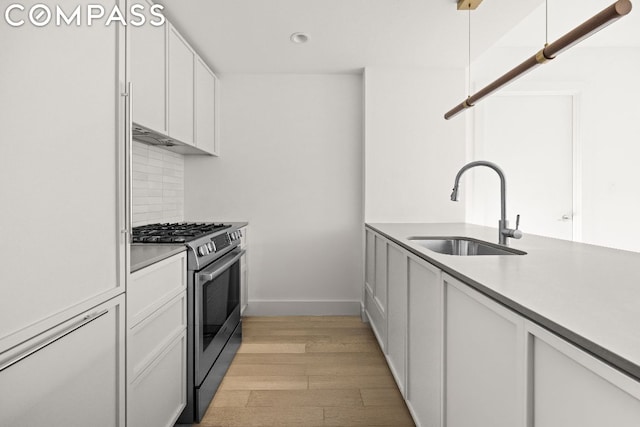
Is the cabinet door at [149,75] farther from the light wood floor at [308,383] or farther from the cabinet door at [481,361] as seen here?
the cabinet door at [481,361]

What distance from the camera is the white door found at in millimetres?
3688

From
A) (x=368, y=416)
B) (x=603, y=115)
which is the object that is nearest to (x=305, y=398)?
(x=368, y=416)

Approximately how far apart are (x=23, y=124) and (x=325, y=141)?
9.60 feet

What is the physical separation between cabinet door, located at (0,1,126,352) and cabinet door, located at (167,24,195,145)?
119 cm

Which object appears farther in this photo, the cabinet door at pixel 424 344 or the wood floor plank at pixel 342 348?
the wood floor plank at pixel 342 348

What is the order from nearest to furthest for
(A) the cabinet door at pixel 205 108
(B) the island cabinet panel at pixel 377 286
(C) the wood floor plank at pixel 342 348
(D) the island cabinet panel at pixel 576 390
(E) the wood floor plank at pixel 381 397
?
(D) the island cabinet panel at pixel 576 390 < (E) the wood floor plank at pixel 381 397 < (B) the island cabinet panel at pixel 377 286 < (C) the wood floor plank at pixel 342 348 < (A) the cabinet door at pixel 205 108

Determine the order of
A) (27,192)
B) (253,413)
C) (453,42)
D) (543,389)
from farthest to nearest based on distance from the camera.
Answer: (453,42), (253,413), (27,192), (543,389)

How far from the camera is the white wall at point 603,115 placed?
3.65 m

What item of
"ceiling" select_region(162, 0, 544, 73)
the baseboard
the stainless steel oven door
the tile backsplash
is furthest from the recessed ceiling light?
the baseboard

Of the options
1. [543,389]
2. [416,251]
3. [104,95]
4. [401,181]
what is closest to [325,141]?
[401,181]

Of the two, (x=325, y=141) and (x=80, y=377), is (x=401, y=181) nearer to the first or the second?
(x=325, y=141)

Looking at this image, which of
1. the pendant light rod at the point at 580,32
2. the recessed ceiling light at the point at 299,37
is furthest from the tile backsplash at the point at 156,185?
the pendant light rod at the point at 580,32

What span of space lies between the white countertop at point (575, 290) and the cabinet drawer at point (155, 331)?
111 centimetres

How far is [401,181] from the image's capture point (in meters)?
3.47
